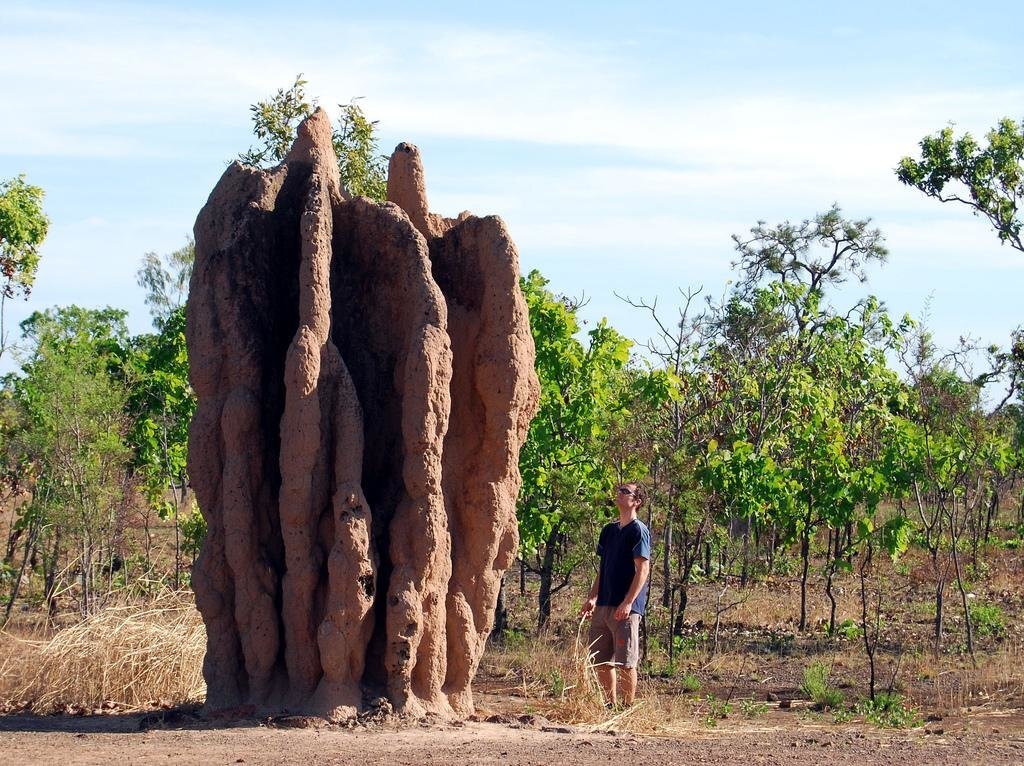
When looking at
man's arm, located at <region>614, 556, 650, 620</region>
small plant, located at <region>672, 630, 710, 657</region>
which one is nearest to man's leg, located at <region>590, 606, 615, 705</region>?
man's arm, located at <region>614, 556, 650, 620</region>

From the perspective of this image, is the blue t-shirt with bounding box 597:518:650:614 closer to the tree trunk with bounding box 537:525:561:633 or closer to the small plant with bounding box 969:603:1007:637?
the tree trunk with bounding box 537:525:561:633

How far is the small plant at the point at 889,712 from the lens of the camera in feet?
33.5

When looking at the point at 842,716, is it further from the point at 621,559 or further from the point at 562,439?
the point at 562,439

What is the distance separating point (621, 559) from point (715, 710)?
2.20 meters

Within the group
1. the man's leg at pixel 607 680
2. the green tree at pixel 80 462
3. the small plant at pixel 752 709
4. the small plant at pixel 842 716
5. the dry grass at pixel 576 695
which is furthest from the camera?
the green tree at pixel 80 462

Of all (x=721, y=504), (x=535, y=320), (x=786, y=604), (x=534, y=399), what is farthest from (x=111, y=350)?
(x=534, y=399)

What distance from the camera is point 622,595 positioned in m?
9.87

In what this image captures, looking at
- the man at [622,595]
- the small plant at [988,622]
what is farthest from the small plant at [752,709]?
the small plant at [988,622]

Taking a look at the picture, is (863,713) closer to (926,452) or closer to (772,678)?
(772,678)

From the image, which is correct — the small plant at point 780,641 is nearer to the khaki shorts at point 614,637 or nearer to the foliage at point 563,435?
the foliage at point 563,435

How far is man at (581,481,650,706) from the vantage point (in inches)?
378

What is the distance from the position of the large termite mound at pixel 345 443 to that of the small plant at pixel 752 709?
3.12 metres

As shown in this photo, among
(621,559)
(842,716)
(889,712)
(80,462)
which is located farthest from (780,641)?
(80,462)

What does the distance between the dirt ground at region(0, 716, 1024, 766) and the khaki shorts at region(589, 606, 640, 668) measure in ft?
2.65
